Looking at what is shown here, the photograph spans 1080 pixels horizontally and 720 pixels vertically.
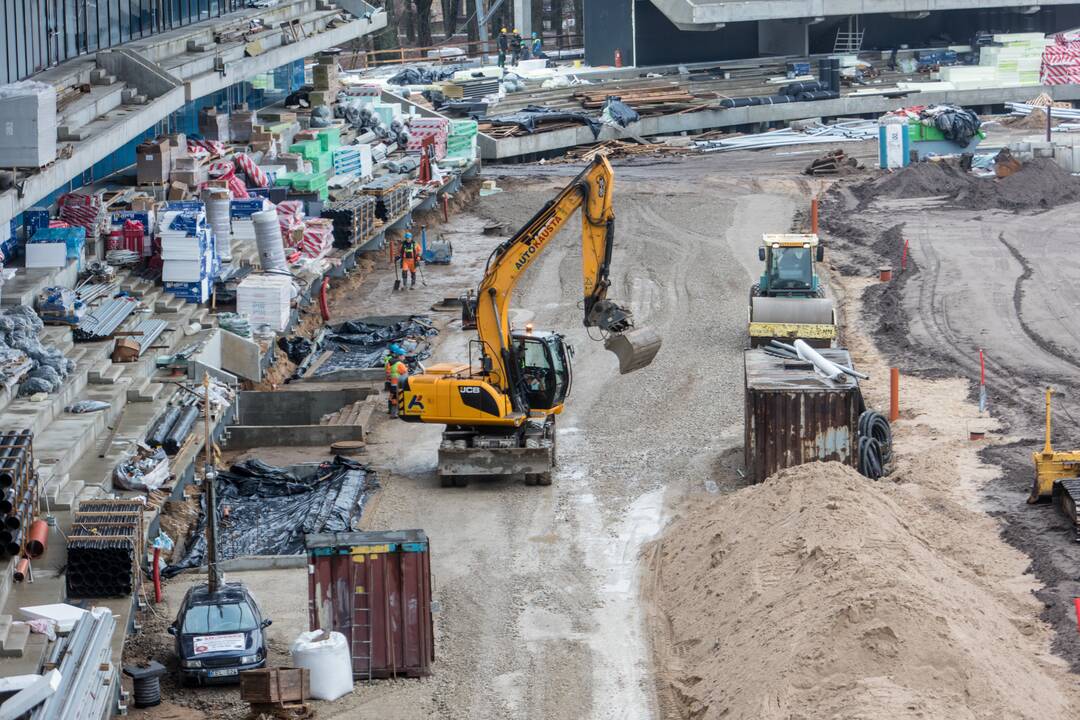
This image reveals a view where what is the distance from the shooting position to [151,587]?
2064 centimetres

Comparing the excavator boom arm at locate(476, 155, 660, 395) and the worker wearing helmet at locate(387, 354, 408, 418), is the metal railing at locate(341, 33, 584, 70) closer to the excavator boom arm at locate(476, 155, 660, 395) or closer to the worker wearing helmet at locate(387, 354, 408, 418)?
the worker wearing helmet at locate(387, 354, 408, 418)

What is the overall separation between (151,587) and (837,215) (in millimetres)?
31579

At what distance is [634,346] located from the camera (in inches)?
903

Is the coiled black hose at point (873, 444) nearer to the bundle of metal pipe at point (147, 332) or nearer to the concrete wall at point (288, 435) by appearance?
the concrete wall at point (288, 435)

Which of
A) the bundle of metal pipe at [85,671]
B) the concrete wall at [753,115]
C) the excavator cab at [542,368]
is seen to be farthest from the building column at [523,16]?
the bundle of metal pipe at [85,671]

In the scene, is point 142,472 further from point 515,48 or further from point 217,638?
point 515,48

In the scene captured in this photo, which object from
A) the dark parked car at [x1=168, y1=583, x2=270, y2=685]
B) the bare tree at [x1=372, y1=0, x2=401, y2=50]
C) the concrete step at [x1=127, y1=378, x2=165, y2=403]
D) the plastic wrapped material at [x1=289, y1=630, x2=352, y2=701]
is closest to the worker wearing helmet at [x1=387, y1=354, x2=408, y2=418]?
the concrete step at [x1=127, y1=378, x2=165, y2=403]

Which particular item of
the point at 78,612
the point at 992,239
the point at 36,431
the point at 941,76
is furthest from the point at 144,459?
the point at 941,76

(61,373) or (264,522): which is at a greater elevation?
(61,373)

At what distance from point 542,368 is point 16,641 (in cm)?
1009

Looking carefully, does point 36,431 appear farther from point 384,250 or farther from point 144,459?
point 384,250

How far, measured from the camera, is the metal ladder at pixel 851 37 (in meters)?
78.7

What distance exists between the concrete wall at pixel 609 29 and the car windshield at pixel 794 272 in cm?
4595

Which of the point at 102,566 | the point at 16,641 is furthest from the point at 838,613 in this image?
the point at 102,566
